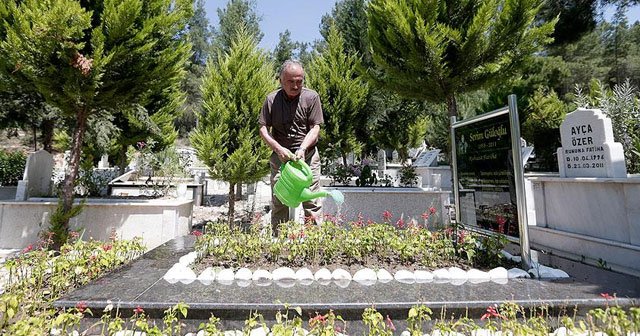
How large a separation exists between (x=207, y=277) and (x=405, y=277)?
5.69 ft

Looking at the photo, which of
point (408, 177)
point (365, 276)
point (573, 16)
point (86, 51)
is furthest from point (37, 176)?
point (573, 16)

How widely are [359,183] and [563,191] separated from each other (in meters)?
4.54

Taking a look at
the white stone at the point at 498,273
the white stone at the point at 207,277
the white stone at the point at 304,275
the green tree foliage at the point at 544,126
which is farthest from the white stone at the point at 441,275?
the green tree foliage at the point at 544,126

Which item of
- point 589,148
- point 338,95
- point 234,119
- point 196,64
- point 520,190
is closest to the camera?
point 520,190

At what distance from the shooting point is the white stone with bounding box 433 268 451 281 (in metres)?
2.63

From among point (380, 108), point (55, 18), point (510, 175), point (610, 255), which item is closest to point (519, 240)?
point (510, 175)

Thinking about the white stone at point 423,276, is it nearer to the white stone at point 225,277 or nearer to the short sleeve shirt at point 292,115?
the white stone at point 225,277

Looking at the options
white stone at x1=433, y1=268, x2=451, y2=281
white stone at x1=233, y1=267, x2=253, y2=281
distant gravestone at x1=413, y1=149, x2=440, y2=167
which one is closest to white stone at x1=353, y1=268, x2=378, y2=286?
white stone at x1=433, y1=268, x2=451, y2=281

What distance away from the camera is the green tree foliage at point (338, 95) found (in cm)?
870

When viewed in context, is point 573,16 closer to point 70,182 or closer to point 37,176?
point 70,182

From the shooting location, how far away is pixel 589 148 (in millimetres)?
4133

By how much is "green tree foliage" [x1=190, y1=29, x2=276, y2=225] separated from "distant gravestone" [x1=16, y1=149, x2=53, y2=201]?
327 centimetres

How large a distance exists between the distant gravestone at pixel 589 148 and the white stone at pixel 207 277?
4.82 meters

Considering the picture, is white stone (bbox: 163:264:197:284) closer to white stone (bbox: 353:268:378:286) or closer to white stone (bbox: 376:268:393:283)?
white stone (bbox: 353:268:378:286)
